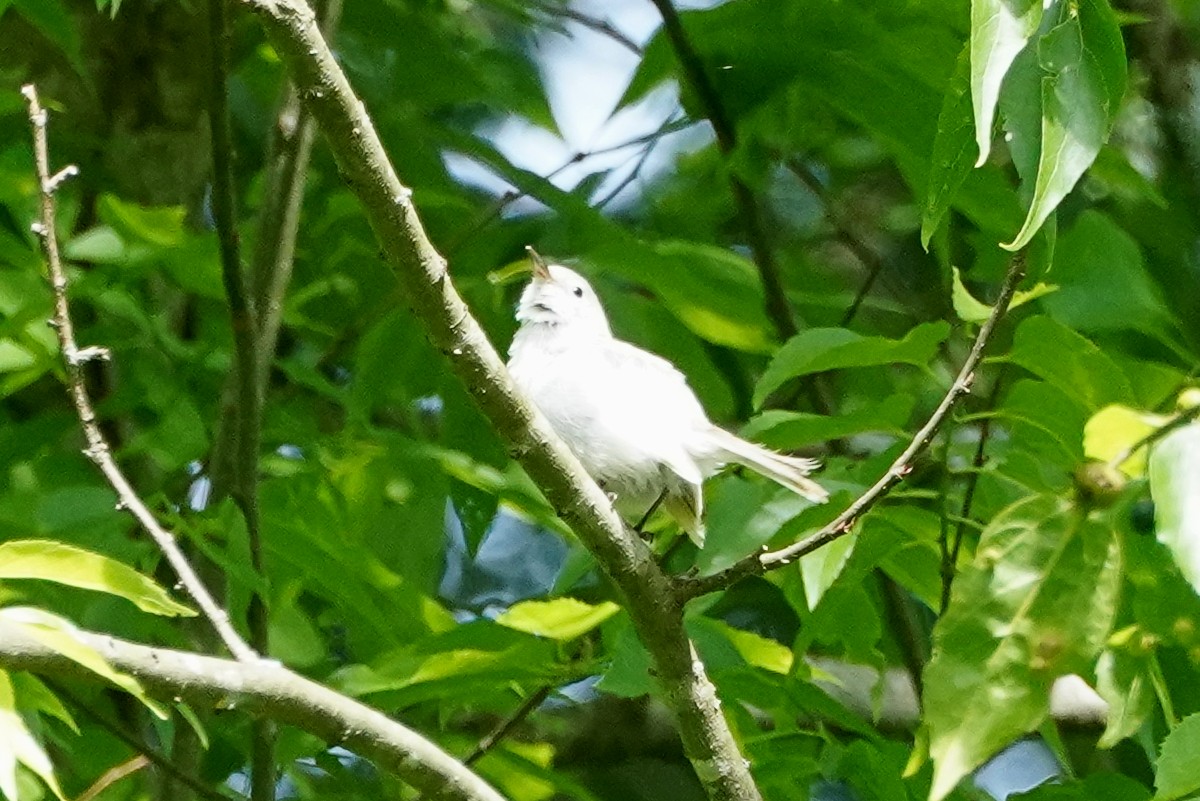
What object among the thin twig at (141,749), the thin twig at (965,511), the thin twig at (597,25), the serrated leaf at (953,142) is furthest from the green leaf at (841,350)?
the thin twig at (597,25)

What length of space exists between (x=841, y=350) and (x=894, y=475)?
0.23 m

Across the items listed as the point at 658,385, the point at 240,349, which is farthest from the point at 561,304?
the point at 240,349

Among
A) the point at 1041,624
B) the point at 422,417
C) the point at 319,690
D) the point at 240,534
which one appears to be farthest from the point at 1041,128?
the point at 422,417

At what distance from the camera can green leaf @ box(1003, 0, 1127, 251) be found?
1137mm

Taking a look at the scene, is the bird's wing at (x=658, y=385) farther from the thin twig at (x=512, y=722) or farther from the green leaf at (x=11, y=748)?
the green leaf at (x=11, y=748)

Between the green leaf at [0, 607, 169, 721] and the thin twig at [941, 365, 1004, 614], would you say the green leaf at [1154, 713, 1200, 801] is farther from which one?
the green leaf at [0, 607, 169, 721]

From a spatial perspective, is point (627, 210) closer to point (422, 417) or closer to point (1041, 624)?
point (422, 417)

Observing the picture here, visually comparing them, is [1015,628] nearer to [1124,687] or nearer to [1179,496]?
[1179,496]

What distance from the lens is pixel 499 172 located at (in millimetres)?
2443

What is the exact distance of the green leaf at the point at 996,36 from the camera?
1085 millimetres

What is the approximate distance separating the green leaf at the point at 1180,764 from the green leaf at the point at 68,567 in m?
0.81

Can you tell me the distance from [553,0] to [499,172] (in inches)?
69.6

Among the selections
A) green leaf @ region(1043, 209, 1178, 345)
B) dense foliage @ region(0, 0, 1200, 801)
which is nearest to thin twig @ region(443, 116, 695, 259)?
dense foliage @ region(0, 0, 1200, 801)

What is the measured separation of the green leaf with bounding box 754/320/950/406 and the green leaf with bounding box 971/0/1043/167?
0.56 meters
